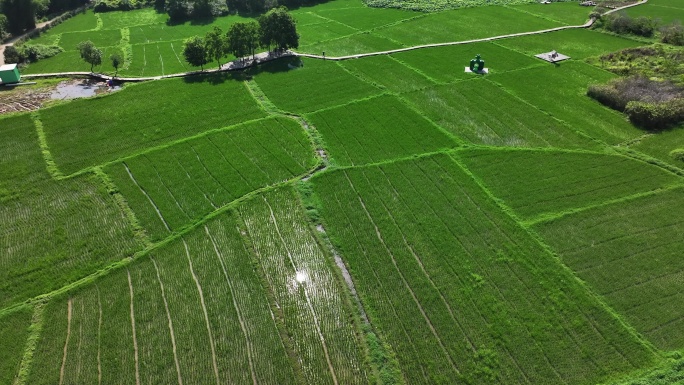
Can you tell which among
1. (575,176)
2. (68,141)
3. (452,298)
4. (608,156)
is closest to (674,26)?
(608,156)

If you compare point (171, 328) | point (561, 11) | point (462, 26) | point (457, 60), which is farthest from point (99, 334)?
point (561, 11)

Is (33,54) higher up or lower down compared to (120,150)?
higher up

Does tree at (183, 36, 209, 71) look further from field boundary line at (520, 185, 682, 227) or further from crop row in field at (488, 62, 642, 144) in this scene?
field boundary line at (520, 185, 682, 227)

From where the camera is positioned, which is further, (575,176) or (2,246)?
(575,176)

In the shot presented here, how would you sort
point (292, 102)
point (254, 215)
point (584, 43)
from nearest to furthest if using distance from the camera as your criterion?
point (254, 215) < point (292, 102) < point (584, 43)

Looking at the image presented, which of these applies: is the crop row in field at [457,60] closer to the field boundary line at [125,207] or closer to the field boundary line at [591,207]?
the field boundary line at [591,207]

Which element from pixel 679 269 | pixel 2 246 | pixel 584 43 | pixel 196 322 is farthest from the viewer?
pixel 584 43

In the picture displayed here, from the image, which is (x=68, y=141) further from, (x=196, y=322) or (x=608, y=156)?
(x=608, y=156)
